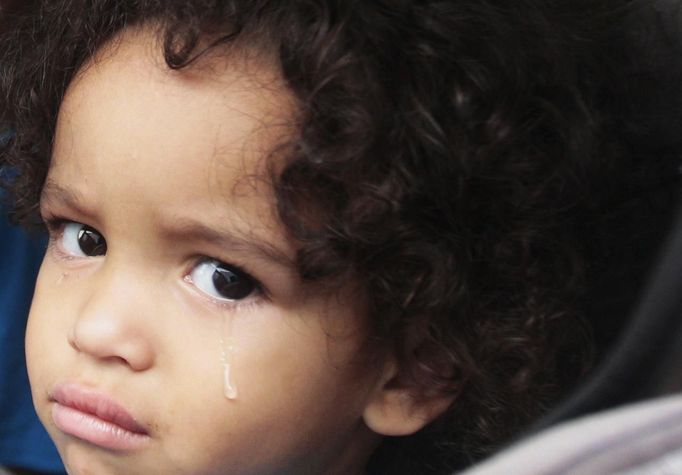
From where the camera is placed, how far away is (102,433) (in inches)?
37.6

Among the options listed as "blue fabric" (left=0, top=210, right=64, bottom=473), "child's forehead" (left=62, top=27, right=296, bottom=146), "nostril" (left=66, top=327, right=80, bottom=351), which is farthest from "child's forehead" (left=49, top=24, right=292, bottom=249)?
"blue fabric" (left=0, top=210, right=64, bottom=473)

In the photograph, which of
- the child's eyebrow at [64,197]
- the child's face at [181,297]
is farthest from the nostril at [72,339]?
the child's eyebrow at [64,197]

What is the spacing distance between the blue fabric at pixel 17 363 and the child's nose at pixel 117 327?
0.32m

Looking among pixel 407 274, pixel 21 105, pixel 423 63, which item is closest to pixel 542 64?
pixel 423 63

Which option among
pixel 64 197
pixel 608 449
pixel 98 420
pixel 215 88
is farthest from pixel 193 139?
pixel 608 449

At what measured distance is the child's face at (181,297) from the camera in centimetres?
91

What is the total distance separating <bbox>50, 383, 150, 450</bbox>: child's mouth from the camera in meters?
0.94

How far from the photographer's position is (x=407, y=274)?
96 centimetres

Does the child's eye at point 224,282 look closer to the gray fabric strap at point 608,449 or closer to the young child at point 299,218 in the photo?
the young child at point 299,218

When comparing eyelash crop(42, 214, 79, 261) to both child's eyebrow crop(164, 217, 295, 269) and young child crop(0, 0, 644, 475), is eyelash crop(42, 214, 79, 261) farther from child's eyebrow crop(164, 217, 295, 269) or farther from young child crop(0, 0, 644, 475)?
child's eyebrow crop(164, 217, 295, 269)

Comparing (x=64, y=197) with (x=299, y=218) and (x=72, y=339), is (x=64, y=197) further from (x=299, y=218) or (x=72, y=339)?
(x=299, y=218)

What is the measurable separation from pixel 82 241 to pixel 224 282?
17 cm

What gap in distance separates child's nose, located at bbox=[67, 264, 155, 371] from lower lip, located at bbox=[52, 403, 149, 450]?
63 millimetres

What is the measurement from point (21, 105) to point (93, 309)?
326mm
